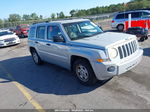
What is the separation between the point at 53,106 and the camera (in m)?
3.62

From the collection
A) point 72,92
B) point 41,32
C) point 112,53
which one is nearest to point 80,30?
point 112,53

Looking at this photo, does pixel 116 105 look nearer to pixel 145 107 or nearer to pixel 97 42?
pixel 145 107

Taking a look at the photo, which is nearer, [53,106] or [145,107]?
[145,107]

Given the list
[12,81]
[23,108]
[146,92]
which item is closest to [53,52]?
[12,81]

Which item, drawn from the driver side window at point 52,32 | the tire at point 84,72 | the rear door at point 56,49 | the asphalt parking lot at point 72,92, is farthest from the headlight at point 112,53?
the driver side window at point 52,32

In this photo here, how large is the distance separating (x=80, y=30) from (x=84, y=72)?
59.7 inches

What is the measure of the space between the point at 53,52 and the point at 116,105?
9.52ft

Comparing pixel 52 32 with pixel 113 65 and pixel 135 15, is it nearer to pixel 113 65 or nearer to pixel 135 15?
pixel 113 65

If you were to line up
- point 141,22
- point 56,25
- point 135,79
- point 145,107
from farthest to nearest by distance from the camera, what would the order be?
point 141,22, point 56,25, point 135,79, point 145,107

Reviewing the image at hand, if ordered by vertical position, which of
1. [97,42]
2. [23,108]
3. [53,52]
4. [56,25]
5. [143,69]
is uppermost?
[56,25]

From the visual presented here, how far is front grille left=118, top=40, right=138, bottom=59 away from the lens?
12.6ft

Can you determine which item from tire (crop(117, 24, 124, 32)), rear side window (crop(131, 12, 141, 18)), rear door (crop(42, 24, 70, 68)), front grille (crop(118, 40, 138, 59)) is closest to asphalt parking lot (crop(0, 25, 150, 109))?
rear door (crop(42, 24, 70, 68))

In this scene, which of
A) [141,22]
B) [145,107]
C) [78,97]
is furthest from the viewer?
[141,22]

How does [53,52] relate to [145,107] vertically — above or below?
above
